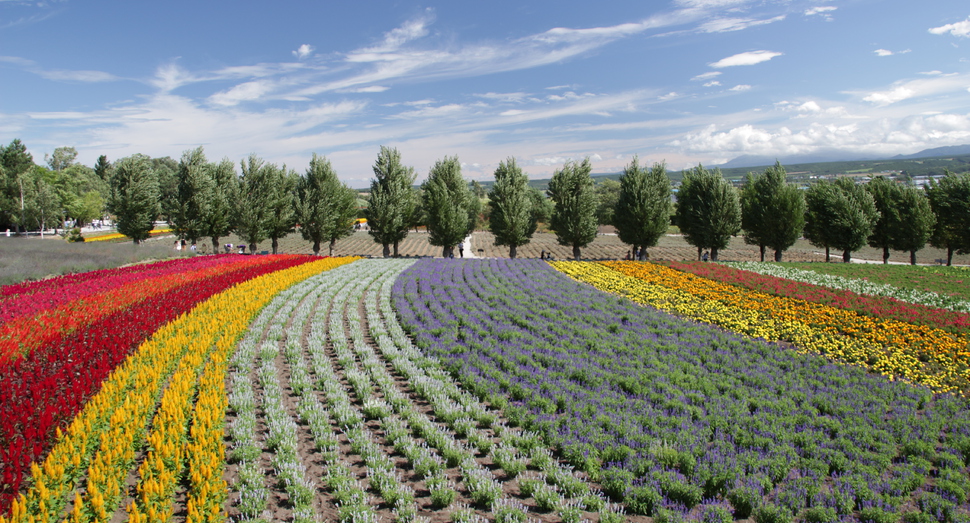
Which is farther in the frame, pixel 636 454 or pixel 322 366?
pixel 322 366

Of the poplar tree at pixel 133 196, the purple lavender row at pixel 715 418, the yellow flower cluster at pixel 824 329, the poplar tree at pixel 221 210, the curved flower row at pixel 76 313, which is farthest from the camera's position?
the poplar tree at pixel 221 210

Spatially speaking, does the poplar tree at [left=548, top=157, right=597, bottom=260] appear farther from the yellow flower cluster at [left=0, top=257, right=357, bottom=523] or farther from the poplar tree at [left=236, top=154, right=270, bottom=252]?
the yellow flower cluster at [left=0, top=257, right=357, bottom=523]

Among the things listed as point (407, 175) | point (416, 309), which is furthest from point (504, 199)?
point (416, 309)

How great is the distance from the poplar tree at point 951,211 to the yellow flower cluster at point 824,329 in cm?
3339

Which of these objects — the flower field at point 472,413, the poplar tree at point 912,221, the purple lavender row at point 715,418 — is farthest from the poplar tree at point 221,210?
the poplar tree at point 912,221

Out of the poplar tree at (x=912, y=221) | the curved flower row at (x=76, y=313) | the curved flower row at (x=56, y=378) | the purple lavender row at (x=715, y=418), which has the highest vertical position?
the poplar tree at (x=912, y=221)

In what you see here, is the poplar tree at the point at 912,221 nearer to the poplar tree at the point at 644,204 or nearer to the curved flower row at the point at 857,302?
the poplar tree at the point at 644,204

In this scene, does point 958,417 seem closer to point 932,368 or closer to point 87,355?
point 932,368

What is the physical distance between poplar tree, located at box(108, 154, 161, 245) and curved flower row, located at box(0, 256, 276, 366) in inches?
945

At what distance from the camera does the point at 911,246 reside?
40531 mm

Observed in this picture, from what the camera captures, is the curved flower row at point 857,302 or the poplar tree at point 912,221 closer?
the curved flower row at point 857,302

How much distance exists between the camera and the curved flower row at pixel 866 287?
63.6ft

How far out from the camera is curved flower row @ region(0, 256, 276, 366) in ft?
33.7

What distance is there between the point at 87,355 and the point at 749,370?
570 inches
